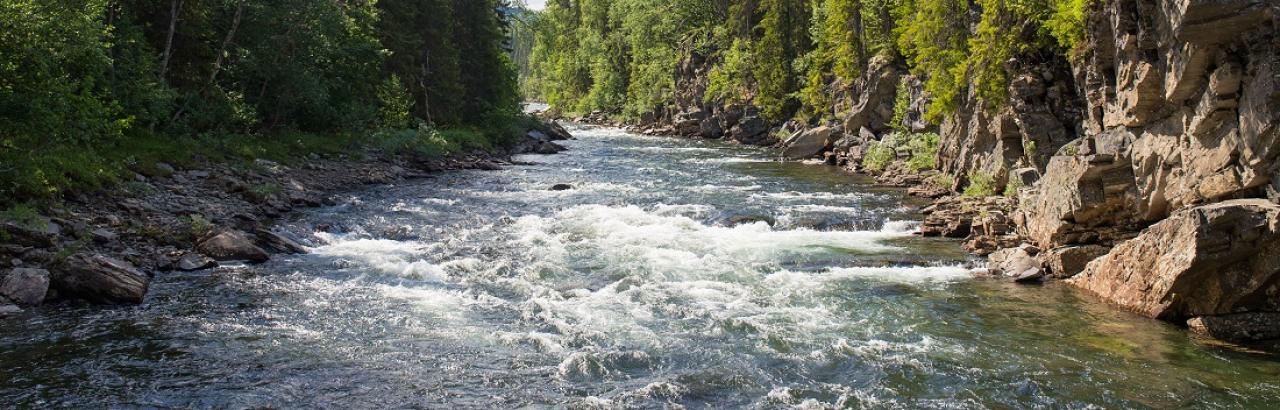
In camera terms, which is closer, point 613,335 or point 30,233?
point 613,335

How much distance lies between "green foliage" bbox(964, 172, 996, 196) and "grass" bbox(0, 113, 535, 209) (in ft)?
77.1

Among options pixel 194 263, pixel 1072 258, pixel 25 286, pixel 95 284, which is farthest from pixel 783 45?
pixel 25 286

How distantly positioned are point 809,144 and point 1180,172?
29679 mm

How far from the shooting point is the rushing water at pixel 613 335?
11180 millimetres

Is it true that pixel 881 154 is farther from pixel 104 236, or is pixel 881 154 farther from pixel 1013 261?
pixel 104 236

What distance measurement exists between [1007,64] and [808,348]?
1870cm

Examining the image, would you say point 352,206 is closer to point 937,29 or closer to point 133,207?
point 133,207

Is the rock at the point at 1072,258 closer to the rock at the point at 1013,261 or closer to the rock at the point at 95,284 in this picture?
the rock at the point at 1013,261

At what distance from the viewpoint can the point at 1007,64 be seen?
28.0 metres

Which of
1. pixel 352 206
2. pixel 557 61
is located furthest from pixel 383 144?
pixel 557 61

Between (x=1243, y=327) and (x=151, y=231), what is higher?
(x=1243, y=327)

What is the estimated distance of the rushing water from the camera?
11180 mm

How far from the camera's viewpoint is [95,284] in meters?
14.9

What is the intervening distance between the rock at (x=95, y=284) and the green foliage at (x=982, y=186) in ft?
74.0
